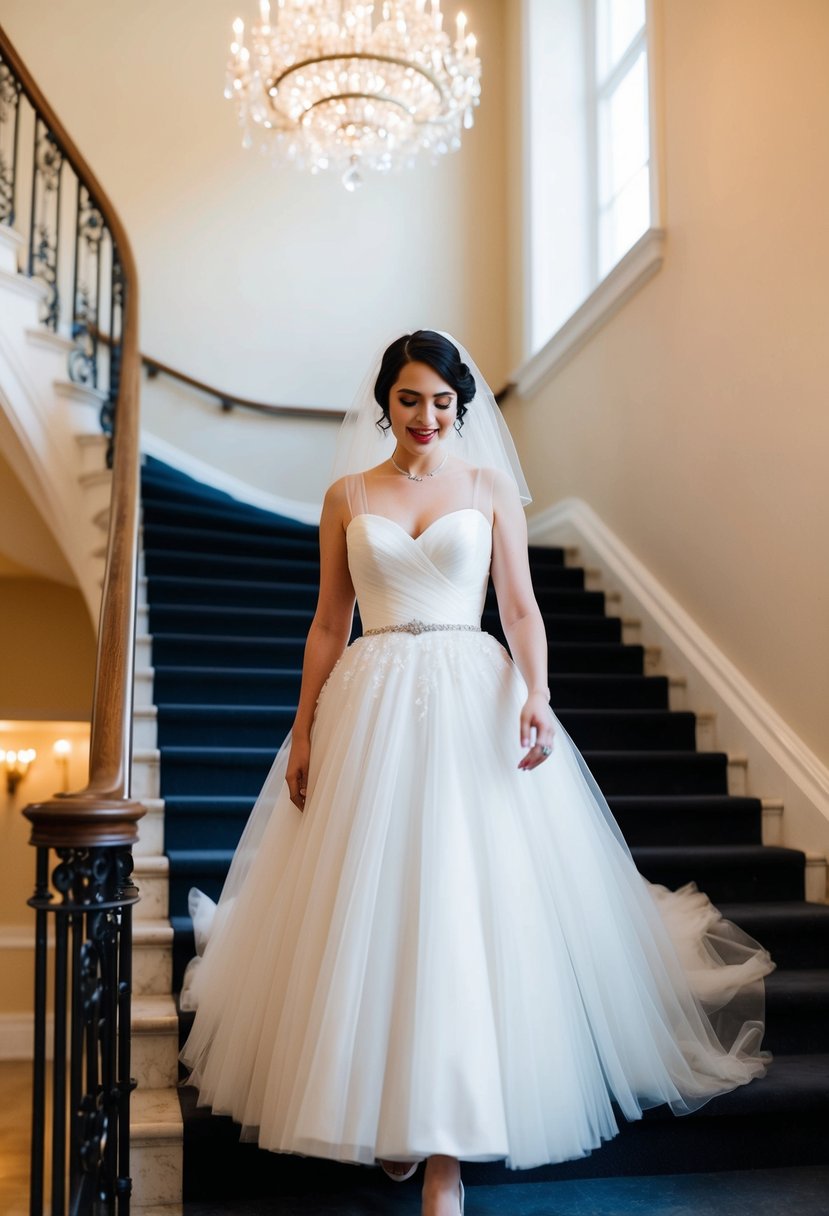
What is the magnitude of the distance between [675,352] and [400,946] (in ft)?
10.9

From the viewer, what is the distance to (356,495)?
2535 mm

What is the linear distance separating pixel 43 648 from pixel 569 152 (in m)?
4.42

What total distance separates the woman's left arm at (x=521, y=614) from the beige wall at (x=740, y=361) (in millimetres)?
1509

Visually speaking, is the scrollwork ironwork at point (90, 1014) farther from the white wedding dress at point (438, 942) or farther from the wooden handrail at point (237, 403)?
the wooden handrail at point (237, 403)

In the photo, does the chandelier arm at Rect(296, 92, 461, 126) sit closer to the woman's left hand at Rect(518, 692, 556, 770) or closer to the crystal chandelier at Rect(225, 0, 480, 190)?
the crystal chandelier at Rect(225, 0, 480, 190)

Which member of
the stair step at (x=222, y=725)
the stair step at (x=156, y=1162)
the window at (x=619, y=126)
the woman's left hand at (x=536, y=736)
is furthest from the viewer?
the window at (x=619, y=126)

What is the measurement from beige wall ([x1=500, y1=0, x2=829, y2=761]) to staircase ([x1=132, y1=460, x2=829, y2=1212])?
401mm

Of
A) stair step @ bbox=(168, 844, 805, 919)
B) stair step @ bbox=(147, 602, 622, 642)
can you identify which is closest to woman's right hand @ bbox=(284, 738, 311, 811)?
stair step @ bbox=(168, 844, 805, 919)

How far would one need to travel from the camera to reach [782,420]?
3.85 metres

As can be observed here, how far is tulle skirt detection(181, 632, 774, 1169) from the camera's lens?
1967 mm

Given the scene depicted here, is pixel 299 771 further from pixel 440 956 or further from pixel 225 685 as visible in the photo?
pixel 225 685

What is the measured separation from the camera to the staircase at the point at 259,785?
243 cm

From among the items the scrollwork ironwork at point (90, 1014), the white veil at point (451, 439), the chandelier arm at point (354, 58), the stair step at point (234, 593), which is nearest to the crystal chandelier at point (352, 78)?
the chandelier arm at point (354, 58)

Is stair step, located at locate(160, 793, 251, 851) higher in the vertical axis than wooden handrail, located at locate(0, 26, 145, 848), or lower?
lower
